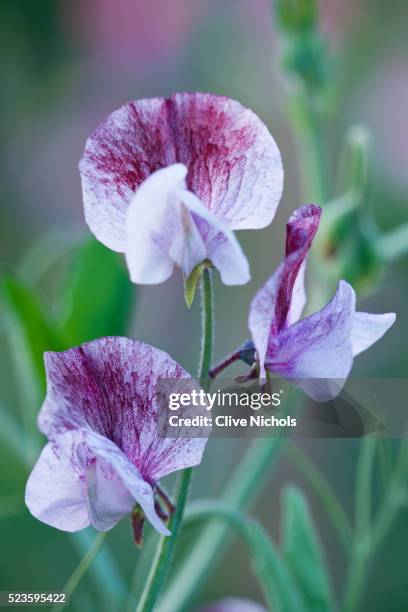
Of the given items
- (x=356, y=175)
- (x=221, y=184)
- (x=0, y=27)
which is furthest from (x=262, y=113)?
(x=221, y=184)

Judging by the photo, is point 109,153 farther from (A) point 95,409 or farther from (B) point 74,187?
(B) point 74,187

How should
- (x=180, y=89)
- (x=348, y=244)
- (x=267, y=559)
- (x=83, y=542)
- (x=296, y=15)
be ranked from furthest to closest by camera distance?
(x=180, y=89), (x=296, y=15), (x=348, y=244), (x=83, y=542), (x=267, y=559)

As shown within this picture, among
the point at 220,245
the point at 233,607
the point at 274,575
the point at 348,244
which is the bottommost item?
the point at 233,607

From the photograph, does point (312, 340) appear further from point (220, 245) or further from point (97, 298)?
point (97, 298)

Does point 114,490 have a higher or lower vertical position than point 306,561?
higher

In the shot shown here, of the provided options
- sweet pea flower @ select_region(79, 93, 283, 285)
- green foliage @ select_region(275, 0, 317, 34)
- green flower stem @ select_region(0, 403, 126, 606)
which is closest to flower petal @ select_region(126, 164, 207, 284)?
sweet pea flower @ select_region(79, 93, 283, 285)

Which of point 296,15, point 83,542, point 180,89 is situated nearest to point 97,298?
point 83,542

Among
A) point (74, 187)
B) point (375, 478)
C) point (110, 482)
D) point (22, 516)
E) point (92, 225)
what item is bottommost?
point (375, 478)

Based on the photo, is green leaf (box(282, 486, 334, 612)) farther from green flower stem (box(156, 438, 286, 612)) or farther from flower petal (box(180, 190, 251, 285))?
flower petal (box(180, 190, 251, 285))
